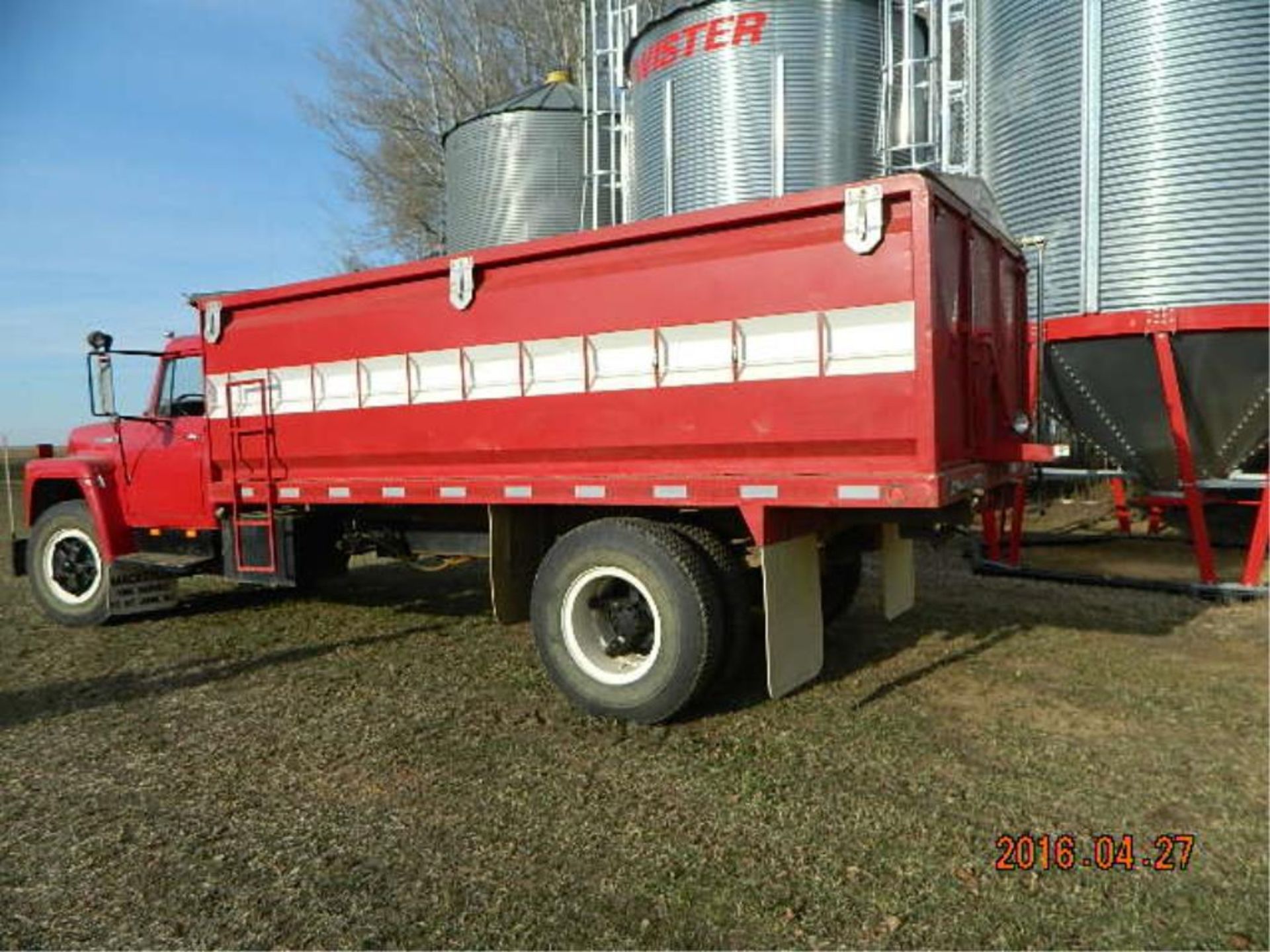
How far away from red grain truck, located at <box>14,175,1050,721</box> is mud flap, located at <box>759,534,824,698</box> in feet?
0.06

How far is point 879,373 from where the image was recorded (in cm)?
424

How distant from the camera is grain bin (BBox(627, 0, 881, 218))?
33.7 feet

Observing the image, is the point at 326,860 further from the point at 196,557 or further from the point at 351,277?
the point at 196,557

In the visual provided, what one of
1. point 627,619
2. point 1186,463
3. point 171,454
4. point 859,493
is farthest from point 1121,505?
point 171,454

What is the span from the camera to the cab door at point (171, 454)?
7.00 m

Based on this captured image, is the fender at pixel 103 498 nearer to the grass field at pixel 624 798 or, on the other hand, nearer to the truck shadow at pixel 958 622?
the grass field at pixel 624 798

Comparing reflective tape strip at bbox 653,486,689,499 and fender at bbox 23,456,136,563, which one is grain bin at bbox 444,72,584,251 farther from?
reflective tape strip at bbox 653,486,689,499

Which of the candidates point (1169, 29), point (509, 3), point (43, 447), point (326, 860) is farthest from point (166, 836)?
point (509, 3)

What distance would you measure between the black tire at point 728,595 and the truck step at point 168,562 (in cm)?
419

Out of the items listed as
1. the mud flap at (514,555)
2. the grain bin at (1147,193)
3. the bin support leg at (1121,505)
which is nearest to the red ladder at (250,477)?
the mud flap at (514,555)

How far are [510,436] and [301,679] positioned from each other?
2001 mm

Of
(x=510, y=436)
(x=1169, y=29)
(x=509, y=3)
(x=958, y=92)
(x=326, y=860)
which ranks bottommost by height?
(x=326, y=860)
